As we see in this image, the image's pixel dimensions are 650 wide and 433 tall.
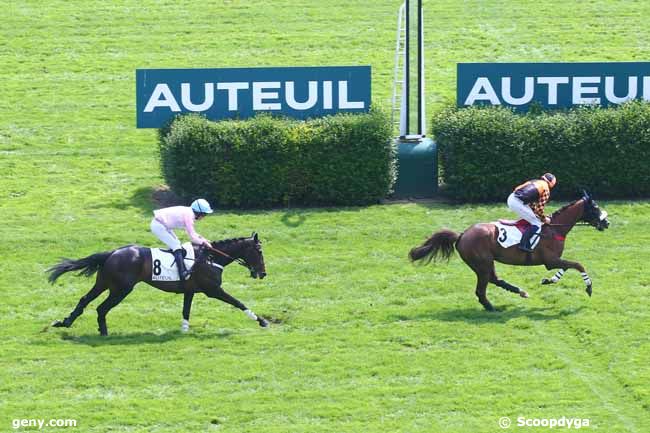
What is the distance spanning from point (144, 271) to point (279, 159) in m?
7.02

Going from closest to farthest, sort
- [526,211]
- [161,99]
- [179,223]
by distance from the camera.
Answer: [179,223] → [526,211] → [161,99]

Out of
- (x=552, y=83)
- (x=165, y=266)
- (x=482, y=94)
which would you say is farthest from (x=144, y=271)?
(x=552, y=83)

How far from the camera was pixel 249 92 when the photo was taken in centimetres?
2505

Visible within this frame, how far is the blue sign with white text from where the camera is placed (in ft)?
81.4

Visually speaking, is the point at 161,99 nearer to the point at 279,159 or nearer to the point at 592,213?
the point at 279,159

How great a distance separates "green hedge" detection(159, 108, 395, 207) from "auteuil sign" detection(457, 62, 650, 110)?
2070 millimetres

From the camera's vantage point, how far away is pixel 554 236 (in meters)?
19.0

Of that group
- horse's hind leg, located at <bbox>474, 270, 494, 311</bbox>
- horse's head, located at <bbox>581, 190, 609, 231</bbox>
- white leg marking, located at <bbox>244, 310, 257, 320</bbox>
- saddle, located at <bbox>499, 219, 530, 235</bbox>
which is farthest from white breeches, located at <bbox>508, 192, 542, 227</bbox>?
white leg marking, located at <bbox>244, 310, 257, 320</bbox>

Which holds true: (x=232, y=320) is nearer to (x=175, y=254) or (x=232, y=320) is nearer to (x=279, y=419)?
(x=175, y=254)

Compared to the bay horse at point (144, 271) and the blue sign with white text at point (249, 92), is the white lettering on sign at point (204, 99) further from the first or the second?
the bay horse at point (144, 271)

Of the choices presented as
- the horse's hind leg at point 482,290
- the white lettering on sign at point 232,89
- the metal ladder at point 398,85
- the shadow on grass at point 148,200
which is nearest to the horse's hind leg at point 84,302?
the horse's hind leg at point 482,290

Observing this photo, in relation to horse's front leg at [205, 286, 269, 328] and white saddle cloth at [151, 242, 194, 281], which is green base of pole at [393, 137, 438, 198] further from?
white saddle cloth at [151, 242, 194, 281]

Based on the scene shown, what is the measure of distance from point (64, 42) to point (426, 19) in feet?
32.9

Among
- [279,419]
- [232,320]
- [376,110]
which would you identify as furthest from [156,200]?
[279,419]
